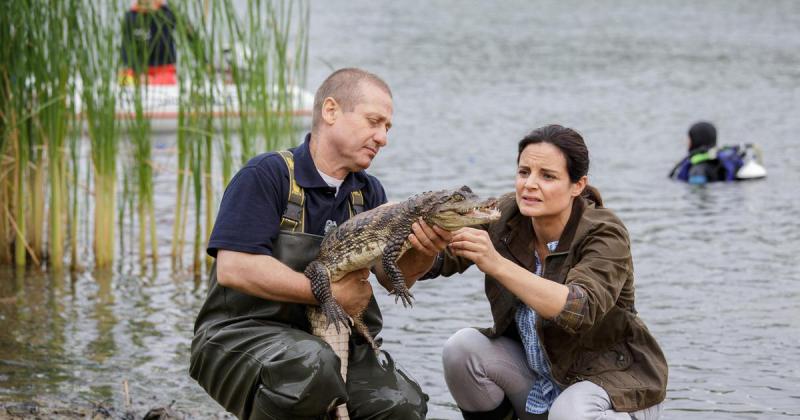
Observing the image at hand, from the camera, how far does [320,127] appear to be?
498 cm

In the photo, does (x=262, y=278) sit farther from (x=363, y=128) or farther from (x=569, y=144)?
(x=569, y=144)

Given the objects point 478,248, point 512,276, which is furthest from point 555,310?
point 478,248

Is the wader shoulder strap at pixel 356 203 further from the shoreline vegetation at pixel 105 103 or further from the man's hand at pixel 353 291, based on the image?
the shoreline vegetation at pixel 105 103

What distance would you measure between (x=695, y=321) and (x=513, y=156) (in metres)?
7.25

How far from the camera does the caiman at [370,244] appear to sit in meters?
4.67

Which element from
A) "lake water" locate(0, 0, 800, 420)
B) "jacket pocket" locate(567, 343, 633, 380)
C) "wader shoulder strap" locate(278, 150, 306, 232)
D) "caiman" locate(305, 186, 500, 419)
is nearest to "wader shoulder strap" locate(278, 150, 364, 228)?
"wader shoulder strap" locate(278, 150, 306, 232)

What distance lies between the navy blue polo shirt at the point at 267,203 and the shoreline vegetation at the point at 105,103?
338 centimetres

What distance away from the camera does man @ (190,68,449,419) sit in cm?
463

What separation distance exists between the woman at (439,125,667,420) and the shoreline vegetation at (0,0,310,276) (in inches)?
135

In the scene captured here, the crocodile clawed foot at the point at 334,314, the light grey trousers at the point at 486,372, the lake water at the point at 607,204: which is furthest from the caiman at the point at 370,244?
the lake water at the point at 607,204

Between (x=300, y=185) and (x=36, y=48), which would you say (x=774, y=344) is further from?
(x=36, y=48)

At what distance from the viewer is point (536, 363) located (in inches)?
204

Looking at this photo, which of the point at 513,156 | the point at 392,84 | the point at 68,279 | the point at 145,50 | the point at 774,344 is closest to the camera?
the point at 774,344

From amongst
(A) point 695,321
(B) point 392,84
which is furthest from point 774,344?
(B) point 392,84
